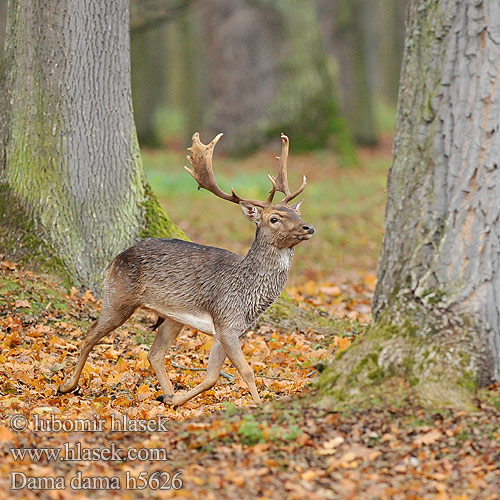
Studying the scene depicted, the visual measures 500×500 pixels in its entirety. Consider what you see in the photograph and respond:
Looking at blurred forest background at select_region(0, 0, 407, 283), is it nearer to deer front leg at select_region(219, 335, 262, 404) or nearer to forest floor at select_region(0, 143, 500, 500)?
forest floor at select_region(0, 143, 500, 500)

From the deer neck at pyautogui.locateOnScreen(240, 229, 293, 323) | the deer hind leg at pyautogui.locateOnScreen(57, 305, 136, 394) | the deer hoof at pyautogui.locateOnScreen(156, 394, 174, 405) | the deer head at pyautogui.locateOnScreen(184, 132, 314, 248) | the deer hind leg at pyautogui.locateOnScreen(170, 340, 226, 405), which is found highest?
the deer head at pyautogui.locateOnScreen(184, 132, 314, 248)

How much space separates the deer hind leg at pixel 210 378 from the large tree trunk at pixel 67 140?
2.47 metres

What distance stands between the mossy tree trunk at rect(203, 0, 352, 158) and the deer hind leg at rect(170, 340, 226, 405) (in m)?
17.2

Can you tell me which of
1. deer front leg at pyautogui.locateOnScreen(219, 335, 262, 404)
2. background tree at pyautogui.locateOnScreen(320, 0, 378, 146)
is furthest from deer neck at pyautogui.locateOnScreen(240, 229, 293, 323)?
background tree at pyautogui.locateOnScreen(320, 0, 378, 146)

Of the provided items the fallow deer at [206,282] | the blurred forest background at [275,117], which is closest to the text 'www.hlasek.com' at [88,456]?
the fallow deer at [206,282]

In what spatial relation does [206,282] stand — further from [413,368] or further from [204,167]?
[413,368]

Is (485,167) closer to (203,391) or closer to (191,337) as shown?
(203,391)

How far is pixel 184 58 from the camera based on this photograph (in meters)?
31.9

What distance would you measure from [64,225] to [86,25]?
6.63 ft

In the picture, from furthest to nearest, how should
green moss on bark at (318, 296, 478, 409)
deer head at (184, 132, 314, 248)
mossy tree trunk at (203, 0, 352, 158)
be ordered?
mossy tree trunk at (203, 0, 352, 158) < deer head at (184, 132, 314, 248) < green moss on bark at (318, 296, 478, 409)

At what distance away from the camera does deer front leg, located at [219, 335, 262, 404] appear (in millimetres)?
6730

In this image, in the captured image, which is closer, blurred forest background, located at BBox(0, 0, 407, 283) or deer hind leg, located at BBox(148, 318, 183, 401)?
deer hind leg, located at BBox(148, 318, 183, 401)

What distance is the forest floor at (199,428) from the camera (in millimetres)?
4844

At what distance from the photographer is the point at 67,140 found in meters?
9.03
